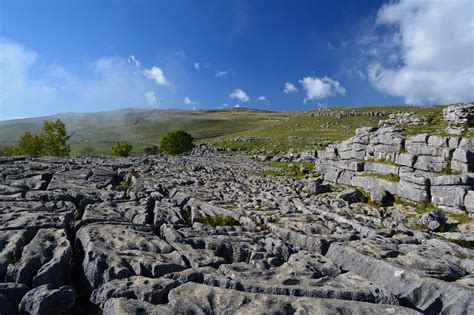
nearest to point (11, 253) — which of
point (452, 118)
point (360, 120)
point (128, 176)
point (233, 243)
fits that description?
point (233, 243)

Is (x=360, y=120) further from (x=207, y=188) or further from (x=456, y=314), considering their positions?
(x=456, y=314)

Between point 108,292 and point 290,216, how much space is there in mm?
10730

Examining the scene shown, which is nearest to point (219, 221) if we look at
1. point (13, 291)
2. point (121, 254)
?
point (121, 254)

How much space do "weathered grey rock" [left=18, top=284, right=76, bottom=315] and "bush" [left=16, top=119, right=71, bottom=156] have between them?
8419 cm

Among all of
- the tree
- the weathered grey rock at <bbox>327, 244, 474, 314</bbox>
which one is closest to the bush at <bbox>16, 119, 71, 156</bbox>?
the tree

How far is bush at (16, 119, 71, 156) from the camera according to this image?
261 ft

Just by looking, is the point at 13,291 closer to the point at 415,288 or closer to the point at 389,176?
the point at 415,288

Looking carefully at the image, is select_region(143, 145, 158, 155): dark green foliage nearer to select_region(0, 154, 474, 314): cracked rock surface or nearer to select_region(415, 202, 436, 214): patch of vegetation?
select_region(0, 154, 474, 314): cracked rock surface

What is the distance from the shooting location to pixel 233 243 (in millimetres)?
13102

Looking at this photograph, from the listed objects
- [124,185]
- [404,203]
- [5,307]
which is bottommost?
[404,203]

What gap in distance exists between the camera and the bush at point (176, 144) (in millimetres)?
87625

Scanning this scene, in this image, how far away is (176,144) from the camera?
87.9 metres

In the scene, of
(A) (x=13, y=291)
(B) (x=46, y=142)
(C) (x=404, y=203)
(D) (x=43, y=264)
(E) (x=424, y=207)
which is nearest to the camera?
(A) (x=13, y=291)

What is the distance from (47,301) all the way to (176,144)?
80.7m
